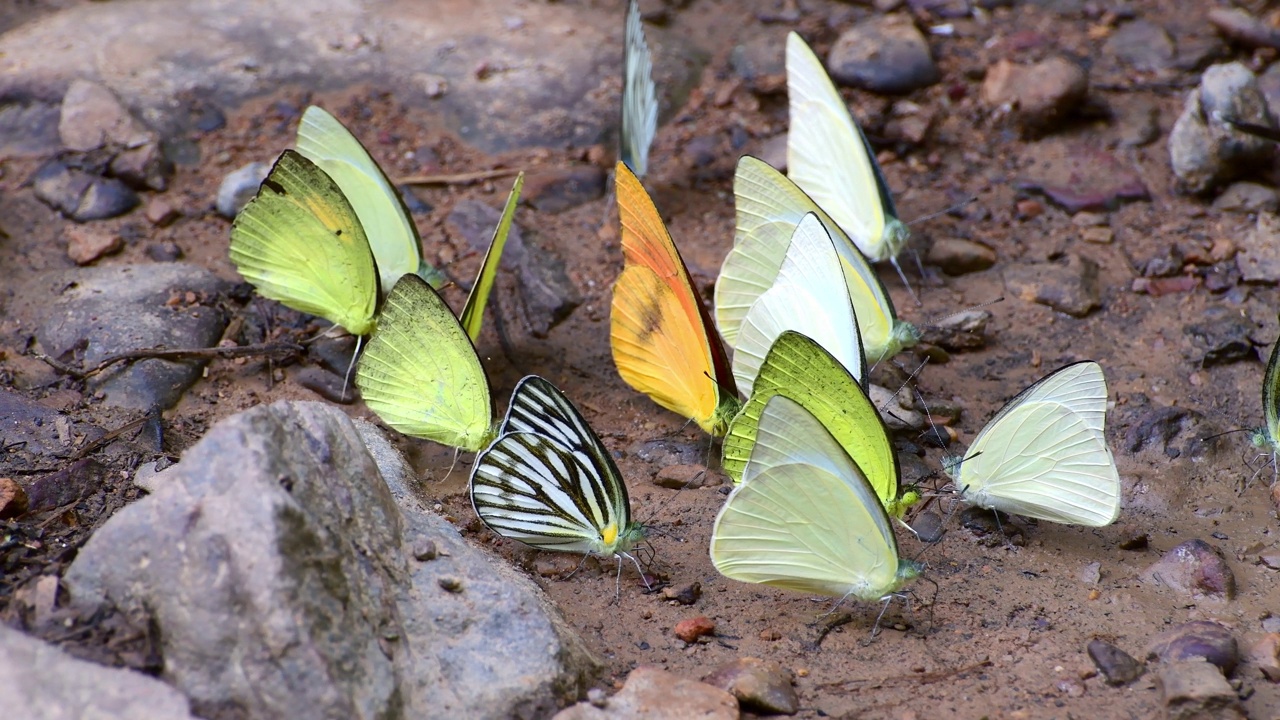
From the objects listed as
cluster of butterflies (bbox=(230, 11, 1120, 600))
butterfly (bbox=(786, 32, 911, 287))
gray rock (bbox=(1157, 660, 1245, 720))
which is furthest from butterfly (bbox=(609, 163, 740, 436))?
gray rock (bbox=(1157, 660, 1245, 720))

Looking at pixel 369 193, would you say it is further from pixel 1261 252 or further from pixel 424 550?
pixel 1261 252

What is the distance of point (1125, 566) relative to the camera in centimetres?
404

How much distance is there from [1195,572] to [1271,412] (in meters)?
0.95

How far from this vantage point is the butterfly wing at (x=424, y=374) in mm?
4453

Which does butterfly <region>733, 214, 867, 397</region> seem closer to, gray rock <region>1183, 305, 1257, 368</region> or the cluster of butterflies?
the cluster of butterflies

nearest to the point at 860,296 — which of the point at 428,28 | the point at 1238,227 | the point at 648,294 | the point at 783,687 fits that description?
the point at 648,294

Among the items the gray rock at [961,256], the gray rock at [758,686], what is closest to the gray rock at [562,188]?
the gray rock at [961,256]

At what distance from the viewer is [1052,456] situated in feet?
13.3

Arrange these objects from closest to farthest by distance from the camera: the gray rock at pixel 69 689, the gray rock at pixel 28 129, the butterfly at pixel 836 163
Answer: the gray rock at pixel 69 689 < the butterfly at pixel 836 163 < the gray rock at pixel 28 129

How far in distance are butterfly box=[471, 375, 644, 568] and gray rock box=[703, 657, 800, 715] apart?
0.71 metres

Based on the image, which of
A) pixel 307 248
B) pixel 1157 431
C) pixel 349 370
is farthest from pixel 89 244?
pixel 1157 431

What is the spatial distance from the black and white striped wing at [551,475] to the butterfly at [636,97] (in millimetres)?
2471

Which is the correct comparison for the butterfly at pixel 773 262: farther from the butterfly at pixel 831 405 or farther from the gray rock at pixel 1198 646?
the gray rock at pixel 1198 646

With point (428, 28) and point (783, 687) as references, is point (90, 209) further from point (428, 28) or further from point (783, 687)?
point (783, 687)
